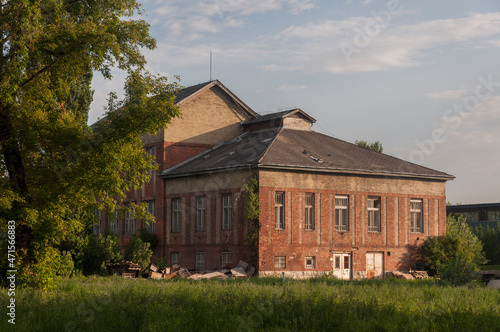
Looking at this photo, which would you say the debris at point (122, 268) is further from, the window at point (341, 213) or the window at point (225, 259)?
the window at point (341, 213)

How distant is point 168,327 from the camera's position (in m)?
15.4

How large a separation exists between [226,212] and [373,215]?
29.8ft

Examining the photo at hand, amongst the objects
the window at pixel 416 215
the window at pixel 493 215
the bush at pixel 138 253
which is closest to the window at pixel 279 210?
the bush at pixel 138 253

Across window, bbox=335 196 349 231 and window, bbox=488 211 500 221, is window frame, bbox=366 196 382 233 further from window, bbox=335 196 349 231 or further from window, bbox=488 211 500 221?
window, bbox=488 211 500 221

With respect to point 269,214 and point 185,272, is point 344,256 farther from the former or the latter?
point 185,272

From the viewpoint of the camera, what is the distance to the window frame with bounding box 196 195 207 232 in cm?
4081

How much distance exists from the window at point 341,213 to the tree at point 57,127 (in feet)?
68.7

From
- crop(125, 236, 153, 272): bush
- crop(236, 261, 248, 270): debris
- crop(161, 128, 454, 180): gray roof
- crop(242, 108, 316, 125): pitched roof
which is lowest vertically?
crop(236, 261, 248, 270): debris

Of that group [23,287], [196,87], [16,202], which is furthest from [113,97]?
[196,87]

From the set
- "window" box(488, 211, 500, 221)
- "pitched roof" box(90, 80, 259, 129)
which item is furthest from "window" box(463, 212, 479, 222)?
"pitched roof" box(90, 80, 259, 129)

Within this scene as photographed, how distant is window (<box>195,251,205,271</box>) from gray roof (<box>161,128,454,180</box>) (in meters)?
4.89

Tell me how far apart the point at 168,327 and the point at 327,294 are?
16.6 ft

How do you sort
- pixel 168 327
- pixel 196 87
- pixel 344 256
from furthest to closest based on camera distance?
pixel 196 87 < pixel 344 256 < pixel 168 327

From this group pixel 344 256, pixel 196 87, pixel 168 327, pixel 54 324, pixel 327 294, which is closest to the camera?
pixel 168 327
